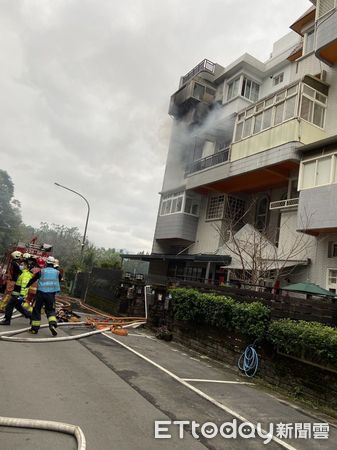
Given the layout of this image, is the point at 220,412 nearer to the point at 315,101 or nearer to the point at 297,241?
the point at 297,241

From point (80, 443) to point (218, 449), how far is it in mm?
1508

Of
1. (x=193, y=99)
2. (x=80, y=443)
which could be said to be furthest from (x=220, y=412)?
(x=193, y=99)

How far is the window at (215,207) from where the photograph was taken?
828 inches

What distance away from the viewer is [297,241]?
14.9m

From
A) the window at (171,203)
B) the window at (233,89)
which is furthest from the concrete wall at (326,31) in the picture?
the window at (171,203)

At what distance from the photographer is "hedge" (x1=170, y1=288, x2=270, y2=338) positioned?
8.40 metres

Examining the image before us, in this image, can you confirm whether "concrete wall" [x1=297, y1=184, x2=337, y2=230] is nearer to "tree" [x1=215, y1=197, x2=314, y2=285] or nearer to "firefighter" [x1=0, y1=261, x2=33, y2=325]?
"tree" [x1=215, y1=197, x2=314, y2=285]

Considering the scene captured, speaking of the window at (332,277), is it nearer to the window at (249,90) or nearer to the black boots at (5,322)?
the black boots at (5,322)

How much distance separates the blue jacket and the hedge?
391cm

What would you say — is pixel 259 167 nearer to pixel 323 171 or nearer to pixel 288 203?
pixel 288 203

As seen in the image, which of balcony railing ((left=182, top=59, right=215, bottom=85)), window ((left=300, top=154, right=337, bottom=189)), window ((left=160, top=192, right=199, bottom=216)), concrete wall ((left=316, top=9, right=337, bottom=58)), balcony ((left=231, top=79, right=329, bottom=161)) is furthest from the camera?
balcony railing ((left=182, top=59, right=215, bottom=85))

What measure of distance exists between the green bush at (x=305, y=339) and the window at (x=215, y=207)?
1324cm

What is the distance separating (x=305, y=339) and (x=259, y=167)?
1084 centimetres

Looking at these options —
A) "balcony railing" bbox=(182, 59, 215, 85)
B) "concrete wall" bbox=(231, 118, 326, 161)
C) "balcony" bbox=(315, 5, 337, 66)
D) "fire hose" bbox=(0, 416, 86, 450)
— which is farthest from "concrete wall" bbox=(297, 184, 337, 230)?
"balcony railing" bbox=(182, 59, 215, 85)
